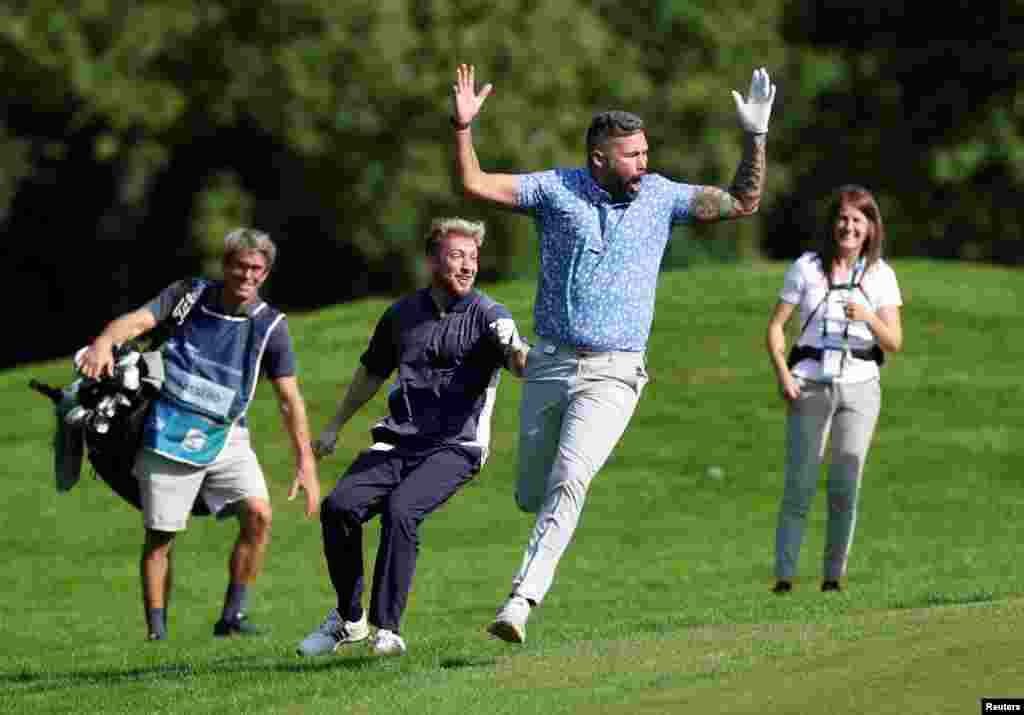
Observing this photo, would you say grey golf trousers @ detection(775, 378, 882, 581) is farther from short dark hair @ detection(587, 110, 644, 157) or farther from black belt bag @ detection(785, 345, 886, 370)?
short dark hair @ detection(587, 110, 644, 157)

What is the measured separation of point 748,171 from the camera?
1021 centimetres

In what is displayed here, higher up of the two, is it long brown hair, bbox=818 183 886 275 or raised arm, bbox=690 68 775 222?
raised arm, bbox=690 68 775 222

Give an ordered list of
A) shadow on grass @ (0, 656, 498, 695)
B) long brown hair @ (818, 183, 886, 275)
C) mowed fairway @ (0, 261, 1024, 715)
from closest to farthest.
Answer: mowed fairway @ (0, 261, 1024, 715) < shadow on grass @ (0, 656, 498, 695) < long brown hair @ (818, 183, 886, 275)

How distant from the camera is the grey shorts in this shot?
13.2m

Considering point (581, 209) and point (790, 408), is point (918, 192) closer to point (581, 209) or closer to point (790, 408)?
point (790, 408)

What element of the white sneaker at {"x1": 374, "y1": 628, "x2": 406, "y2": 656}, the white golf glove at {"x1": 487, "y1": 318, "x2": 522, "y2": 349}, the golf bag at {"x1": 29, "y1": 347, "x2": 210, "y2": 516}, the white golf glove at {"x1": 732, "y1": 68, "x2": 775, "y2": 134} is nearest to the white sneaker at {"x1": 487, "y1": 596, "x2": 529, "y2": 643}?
the white sneaker at {"x1": 374, "y1": 628, "x2": 406, "y2": 656}

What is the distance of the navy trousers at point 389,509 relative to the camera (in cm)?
1059

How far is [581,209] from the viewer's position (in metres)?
10.2

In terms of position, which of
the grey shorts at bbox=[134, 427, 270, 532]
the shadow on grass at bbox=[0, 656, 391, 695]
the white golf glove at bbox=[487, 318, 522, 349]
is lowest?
the shadow on grass at bbox=[0, 656, 391, 695]

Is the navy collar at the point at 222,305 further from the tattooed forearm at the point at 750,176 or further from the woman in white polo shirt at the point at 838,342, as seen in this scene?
the tattooed forearm at the point at 750,176

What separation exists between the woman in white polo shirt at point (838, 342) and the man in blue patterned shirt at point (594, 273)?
3197 mm

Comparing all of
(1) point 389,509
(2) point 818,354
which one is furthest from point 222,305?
(2) point 818,354

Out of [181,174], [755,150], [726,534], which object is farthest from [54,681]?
[181,174]

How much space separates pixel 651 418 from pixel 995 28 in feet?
95.7
